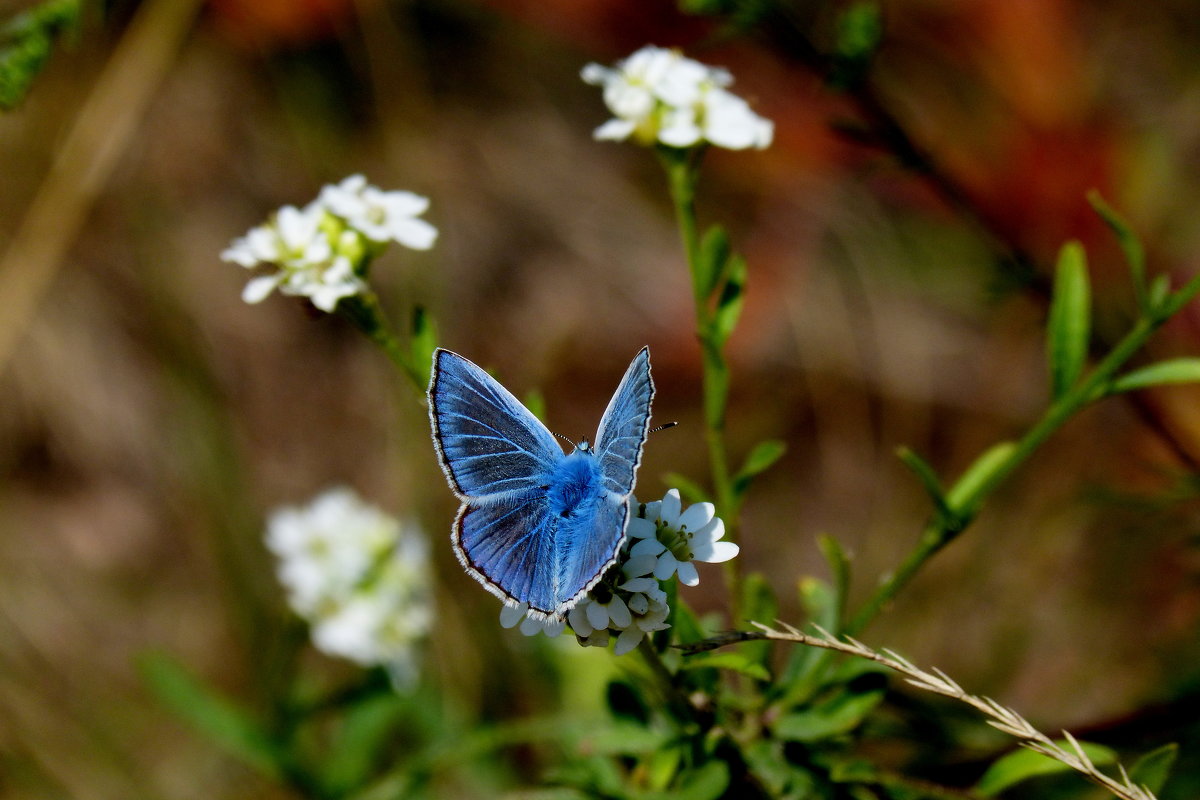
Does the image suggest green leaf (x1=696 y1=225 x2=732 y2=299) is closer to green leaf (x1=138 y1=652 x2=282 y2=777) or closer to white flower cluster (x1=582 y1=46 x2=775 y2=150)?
white flower cluster (x1=582 y1=46 x2=775 y2=150)

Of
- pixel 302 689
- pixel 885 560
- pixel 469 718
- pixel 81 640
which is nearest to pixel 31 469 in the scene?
pixel 81 640

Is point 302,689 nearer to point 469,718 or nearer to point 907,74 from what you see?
point 469,718

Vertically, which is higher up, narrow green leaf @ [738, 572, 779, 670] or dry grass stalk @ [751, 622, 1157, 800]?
dry grass stalk @ [751, 622, 1157, 800]

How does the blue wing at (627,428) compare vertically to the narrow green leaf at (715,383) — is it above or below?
above

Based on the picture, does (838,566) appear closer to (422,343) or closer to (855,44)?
(422,343)

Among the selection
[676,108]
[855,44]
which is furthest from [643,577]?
[855,44]

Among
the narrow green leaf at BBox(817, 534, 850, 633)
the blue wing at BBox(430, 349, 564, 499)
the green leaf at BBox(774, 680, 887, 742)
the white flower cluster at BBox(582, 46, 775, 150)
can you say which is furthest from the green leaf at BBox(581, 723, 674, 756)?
the white flower cluster at BBox(582, 46, 775, 150)

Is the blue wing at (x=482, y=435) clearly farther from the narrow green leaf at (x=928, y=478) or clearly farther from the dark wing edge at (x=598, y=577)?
the narrow green leaf at (x=928, y=478)

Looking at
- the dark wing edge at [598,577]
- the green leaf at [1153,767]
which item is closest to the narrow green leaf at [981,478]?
the green leaf at [1153,767]
